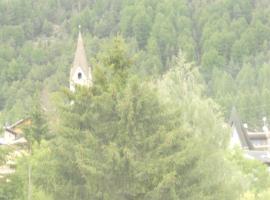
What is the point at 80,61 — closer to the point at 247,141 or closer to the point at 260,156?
the point at 247,141

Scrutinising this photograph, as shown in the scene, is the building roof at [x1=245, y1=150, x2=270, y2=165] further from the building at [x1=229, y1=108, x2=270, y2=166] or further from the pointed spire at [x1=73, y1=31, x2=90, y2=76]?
the pointed spire at [x1=73, y1=31, x2=90, y2=76]

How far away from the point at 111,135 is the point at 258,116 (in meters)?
98.2

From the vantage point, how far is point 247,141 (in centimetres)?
7219

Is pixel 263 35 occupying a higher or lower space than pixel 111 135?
higher

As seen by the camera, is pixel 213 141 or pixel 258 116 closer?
pixel 213 141

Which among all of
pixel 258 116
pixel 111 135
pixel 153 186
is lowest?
pixel 153 186

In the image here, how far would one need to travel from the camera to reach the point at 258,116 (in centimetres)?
11806

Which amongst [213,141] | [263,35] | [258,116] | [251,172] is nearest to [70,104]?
[213,141]

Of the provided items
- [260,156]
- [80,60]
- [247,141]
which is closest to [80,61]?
[80,60]

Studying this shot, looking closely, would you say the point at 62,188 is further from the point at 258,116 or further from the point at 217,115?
the point at 258,116

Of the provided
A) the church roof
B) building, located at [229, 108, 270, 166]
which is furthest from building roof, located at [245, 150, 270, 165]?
the church roof

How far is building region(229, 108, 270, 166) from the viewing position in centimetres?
5338

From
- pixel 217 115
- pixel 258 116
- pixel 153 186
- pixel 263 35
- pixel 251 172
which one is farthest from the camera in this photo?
pixel 263 35

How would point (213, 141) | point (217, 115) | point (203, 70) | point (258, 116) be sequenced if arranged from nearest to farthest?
point (213, 141), point (217, 115), point (258, 116), point (203, 70)
